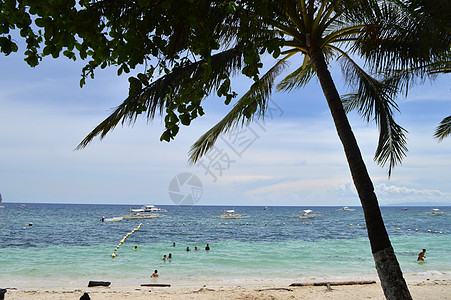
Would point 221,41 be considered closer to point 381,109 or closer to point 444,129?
point 381,109

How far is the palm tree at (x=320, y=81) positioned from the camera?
9.51 feet

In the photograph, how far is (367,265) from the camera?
49.9ft

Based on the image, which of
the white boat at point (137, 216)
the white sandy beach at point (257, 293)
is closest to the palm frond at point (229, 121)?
the white sandy beach at point (257, 293)

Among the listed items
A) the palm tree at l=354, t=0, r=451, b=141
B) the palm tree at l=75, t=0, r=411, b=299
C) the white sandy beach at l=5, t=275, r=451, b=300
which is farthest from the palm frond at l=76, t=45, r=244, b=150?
the white sandy beach at l=5, t=275, r=451, b=300

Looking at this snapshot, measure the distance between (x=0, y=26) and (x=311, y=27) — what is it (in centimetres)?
398

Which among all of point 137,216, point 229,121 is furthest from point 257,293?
point 137,216

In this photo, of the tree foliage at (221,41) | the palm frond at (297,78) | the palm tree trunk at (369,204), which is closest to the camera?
the tree foliage at (221,41)

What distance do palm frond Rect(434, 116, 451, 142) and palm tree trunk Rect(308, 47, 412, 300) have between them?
738 cm

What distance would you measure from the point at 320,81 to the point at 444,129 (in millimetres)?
7532

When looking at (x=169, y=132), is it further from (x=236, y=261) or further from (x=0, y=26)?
(x=236, y=261)

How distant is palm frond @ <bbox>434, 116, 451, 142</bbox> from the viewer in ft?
33.6

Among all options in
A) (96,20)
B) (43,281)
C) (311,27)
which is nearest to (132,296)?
(43,281)

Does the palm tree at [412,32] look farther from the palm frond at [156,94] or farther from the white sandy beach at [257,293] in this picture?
the white sandy beach at [257,293]

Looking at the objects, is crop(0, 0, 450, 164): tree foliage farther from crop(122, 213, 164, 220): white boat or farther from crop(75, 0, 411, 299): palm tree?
crop(122, 213, 164, 220): white boat
